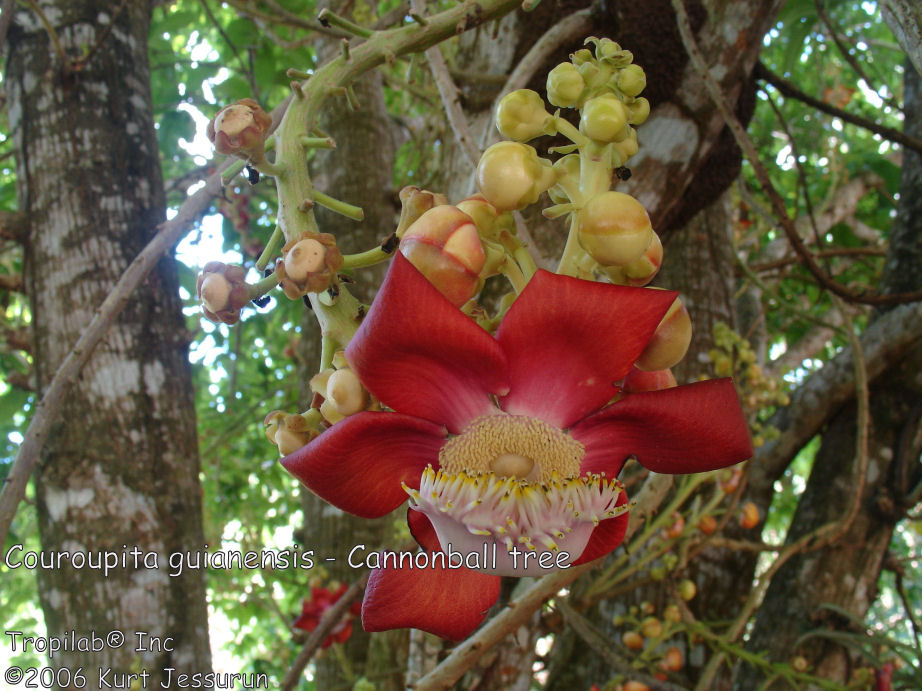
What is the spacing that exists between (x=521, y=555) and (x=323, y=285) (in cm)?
23

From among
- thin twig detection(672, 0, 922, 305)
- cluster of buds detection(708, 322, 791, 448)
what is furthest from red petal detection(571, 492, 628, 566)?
cluster of buds detection(708, 322, 791, 448)

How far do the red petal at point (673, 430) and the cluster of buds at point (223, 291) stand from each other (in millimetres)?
261

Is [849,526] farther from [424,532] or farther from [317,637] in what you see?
[424,532]

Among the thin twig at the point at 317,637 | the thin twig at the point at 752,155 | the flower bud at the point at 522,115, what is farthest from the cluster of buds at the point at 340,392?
the thin twig at the point at 317,637

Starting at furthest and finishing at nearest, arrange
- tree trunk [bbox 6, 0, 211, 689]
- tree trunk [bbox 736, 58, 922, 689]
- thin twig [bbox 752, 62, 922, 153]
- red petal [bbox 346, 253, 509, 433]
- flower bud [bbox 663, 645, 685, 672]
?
tree trunk [bbox 736, 58, 922, 689], flower bud [bbox 663, 645, 685, 672], thin twig [bbox 752, 62, 922, 153], tree trunk [bbox 6, 0, 211, 689], red petal [bbox 346, 253, 509, 433]

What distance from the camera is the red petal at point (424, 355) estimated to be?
0.46 metres

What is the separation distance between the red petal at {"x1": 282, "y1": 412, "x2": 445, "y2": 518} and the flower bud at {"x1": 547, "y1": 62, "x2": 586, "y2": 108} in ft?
0.90

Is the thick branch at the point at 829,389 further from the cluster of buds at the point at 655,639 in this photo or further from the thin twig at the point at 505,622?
the thin twig at the point at 505,622

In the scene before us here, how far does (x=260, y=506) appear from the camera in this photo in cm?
381

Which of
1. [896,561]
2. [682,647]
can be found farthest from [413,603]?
[896,561]

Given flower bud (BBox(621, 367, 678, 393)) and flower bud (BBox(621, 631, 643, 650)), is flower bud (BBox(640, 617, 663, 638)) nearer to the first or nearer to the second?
flower bud (BBox(621, 631, 643, 650))

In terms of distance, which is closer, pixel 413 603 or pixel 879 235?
pixel 413 603

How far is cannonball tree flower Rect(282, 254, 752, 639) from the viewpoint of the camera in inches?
18.8

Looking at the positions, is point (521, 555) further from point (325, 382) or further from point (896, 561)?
point (896, 561)
